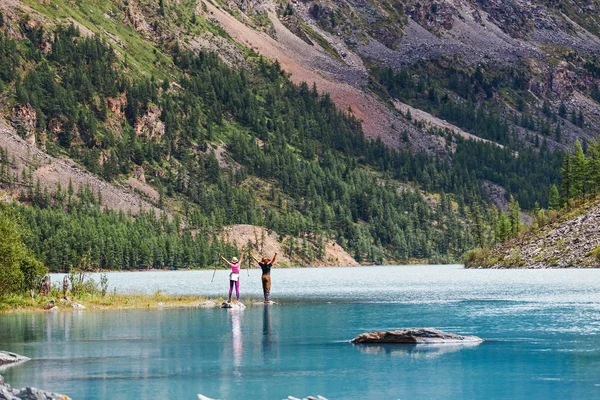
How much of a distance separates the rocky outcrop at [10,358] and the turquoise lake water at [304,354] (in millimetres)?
572

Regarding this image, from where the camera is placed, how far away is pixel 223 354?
44.5m

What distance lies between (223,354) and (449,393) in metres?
13.5

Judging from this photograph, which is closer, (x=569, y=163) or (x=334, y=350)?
(x=334, y=350)

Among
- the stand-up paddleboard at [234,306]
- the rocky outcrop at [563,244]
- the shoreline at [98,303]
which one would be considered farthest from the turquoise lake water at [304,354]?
the rocky outcrop at [563,244]

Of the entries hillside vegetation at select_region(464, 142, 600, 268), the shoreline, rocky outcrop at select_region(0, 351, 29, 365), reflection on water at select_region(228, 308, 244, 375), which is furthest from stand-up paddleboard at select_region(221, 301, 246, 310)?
hillside vegetation at select_region(464, 142, 600, 268)

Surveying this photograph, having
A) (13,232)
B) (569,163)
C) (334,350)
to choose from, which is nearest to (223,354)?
(334,350)

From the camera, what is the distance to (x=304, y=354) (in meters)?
44.2

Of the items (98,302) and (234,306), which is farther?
(98,302)

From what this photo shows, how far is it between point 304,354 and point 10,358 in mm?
12218

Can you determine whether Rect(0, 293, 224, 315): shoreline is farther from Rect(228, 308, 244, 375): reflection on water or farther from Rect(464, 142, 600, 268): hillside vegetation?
Rect(464, 142, 600, 268): hillside vegetation

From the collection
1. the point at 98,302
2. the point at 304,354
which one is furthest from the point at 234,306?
the point at 304,354

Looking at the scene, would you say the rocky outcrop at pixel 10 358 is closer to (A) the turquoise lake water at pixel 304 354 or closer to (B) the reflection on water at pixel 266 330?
(A) the turquoise lake water at pixel 304 354

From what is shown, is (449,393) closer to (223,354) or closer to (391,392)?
(391,392)

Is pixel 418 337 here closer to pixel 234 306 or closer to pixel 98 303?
pixel 234 306
